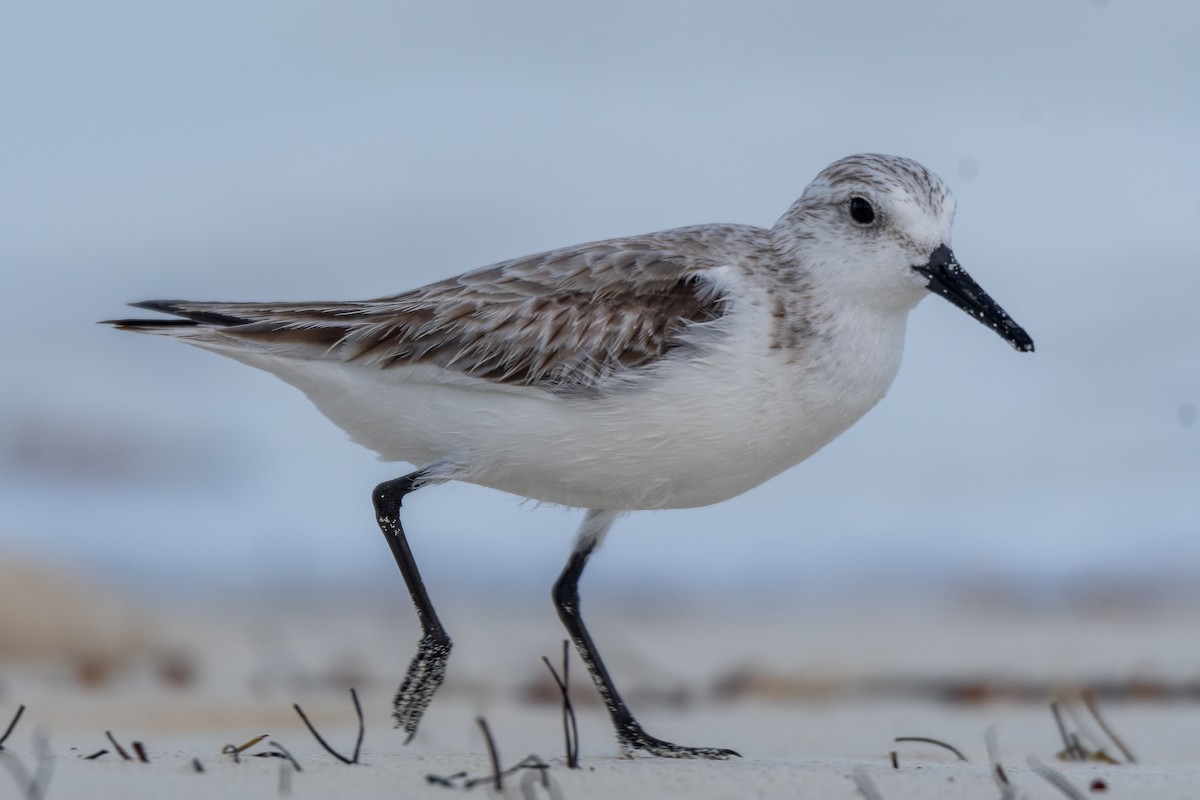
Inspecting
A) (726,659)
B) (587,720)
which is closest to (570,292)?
(587,720)

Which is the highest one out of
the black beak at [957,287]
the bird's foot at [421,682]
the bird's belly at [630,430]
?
the black beak at [957,287]

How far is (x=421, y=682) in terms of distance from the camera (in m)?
5.48

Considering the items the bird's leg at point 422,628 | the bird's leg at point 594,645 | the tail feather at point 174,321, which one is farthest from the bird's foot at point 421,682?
the tail feather at point 174,321

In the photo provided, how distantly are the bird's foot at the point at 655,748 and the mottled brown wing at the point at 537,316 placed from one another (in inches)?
55.1

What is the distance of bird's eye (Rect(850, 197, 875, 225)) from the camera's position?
224 inches

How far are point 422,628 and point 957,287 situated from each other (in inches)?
90.5

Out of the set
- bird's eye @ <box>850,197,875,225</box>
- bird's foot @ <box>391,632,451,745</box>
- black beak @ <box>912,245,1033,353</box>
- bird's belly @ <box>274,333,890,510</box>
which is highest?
bird's eye @ <box>850,197,875,225</box>

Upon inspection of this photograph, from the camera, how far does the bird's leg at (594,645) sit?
5.87 m

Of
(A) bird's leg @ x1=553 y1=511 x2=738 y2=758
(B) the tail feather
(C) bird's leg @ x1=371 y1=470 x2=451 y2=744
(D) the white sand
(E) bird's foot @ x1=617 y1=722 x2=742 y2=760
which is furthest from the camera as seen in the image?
(B) the tail feather

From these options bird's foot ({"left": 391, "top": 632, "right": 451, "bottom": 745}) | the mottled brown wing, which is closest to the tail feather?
the mottled brown wing

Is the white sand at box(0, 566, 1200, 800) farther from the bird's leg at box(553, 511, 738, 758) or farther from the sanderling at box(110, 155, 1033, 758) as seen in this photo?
the sanderling at box(110, 155, 1033, 758)

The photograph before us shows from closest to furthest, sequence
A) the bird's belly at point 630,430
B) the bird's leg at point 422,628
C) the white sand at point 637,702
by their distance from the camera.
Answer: the white sand at point 637,702 < the bird's belly at point 630,430 < the bird's leg at point 422,628

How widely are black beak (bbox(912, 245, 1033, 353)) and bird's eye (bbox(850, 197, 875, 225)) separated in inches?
10.4

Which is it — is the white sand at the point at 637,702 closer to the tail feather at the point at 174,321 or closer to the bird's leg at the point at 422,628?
the bird's leg at the point at 422,628
